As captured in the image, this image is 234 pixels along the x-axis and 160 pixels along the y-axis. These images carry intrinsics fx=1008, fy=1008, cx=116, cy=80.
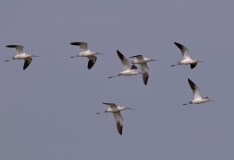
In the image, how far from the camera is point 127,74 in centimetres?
5028

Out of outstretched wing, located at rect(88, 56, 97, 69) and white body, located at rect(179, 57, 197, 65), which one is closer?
white body, located at rect(179, 57, 197, 65)

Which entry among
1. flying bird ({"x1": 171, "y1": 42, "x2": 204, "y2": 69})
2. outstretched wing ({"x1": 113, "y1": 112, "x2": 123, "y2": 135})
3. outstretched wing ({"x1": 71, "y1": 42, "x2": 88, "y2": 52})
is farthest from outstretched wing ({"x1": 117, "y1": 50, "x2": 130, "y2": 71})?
flying bird ({"x1": 171, "y1": 42, "x2": 204, "y2": 69})

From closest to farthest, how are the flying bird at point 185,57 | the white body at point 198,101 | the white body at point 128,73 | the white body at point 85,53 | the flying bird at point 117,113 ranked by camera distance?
the flying bird at point 117,113 → the white body at point 198,101 → the white body at point 128,73 → the flying bird at point 185,57 → the white body at point 85,53

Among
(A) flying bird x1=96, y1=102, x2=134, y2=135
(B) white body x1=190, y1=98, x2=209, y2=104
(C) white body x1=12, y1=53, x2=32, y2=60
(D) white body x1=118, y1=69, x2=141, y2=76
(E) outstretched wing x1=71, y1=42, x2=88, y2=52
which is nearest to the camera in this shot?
(A) flying bird x1=96, y1=102, x2=134, y2=135

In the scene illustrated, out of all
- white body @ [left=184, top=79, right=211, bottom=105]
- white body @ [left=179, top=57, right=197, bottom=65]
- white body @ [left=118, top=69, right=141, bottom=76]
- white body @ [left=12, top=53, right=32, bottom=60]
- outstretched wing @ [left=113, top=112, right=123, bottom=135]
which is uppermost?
white body @ [left=12, top=53, right=32, bottom=60]

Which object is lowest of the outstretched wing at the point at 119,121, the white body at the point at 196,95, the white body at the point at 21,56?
the outstretched wing at the point at 119,121

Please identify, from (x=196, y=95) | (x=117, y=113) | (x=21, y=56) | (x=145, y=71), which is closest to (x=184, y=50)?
(x=196, y=95)

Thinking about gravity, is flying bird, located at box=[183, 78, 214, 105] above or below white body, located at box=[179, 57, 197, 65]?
below

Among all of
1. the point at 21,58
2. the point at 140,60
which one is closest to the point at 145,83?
the point at 140,60

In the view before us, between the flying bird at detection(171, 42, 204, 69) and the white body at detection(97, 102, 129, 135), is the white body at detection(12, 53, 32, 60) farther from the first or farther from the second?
the flying bird at detection(171, 42, 204, 69)

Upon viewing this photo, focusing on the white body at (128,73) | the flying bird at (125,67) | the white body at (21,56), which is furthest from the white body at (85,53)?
the white body at (21,56)

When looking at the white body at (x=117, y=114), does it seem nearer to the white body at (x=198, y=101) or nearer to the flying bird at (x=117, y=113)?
the flying bird at (x=117, y=113)

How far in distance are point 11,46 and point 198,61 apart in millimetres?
9461

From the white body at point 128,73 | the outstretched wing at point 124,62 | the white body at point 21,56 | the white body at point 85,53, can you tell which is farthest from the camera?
the white body at point 21,56
